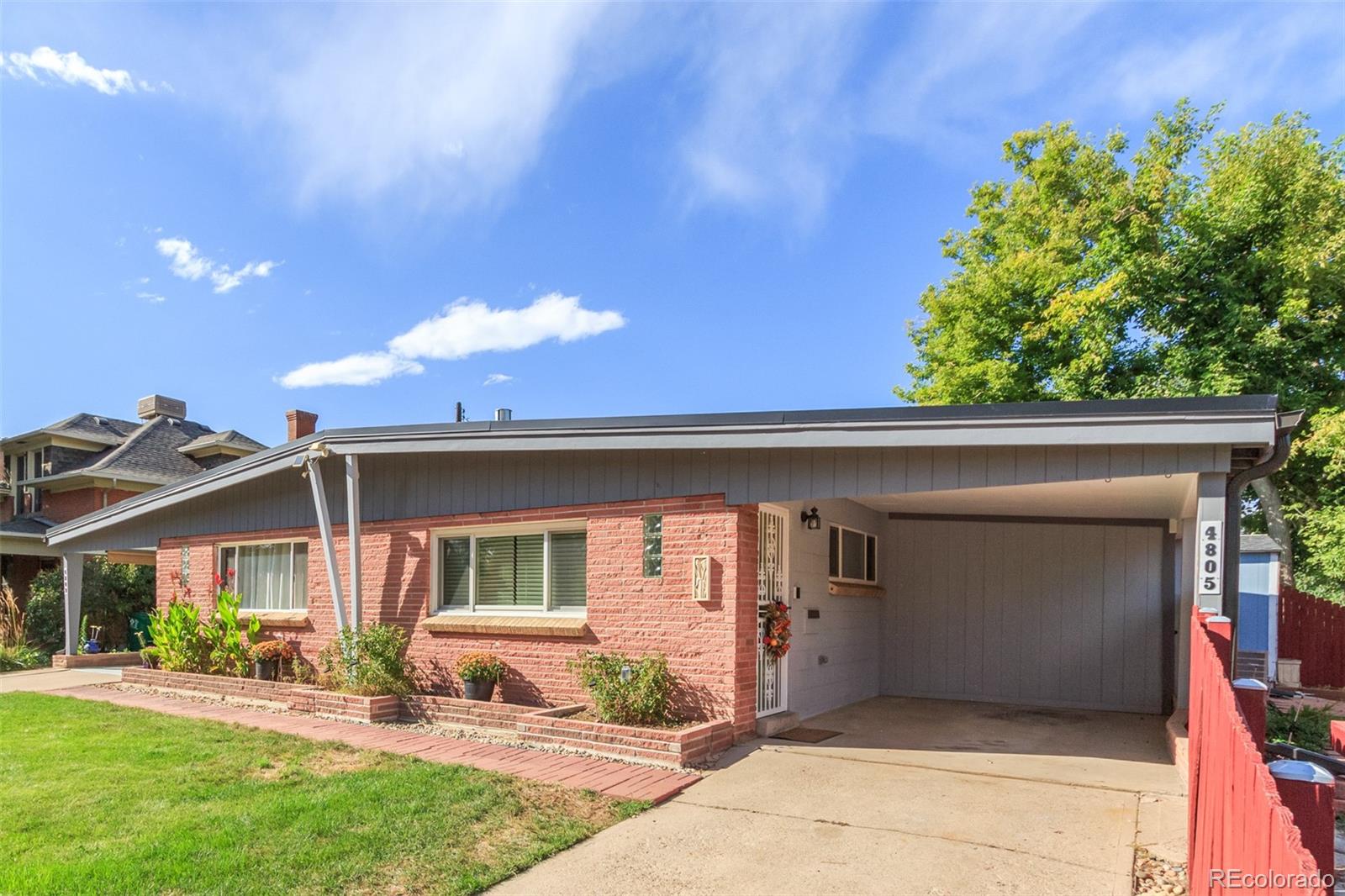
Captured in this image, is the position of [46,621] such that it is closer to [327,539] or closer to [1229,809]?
[327,539]

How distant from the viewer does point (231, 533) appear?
13.4m

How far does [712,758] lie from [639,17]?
8.95 meters

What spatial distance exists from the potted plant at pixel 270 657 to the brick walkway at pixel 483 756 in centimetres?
85

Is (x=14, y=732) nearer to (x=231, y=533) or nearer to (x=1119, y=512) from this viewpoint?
(x=231, y=533)

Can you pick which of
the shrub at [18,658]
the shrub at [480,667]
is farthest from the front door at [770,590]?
the shrub at [18,658]

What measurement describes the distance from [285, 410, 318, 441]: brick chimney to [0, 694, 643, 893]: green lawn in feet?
33.5

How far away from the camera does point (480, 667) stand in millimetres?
9633

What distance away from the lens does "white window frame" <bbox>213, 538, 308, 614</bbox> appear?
12445mm

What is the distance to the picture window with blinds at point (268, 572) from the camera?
12555mm

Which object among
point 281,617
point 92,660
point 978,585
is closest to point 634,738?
point 978,585

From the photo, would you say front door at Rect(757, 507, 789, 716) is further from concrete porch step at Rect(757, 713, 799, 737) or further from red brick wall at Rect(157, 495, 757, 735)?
red brick wall at Rect(157, 495, 757, 735)

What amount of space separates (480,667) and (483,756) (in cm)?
193

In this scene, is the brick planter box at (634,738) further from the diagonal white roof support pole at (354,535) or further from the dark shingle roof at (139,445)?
the dark shingle roof at (139,445)

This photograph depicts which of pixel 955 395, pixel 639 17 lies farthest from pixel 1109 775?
pixel 955 395
